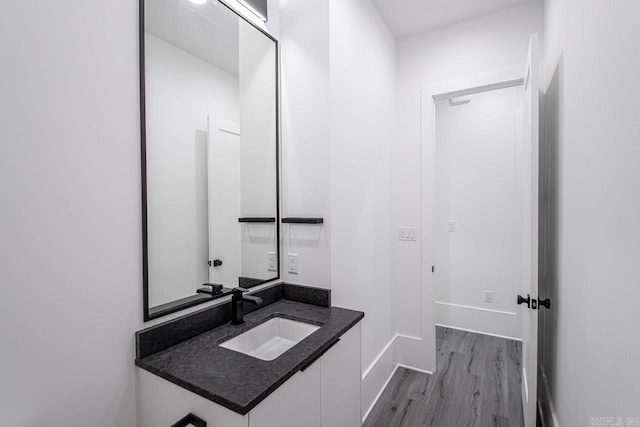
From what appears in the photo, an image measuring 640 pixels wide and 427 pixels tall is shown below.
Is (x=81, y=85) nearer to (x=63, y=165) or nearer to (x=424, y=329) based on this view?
(x=63, y=165)

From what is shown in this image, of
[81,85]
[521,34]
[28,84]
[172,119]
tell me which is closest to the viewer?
[28,84]

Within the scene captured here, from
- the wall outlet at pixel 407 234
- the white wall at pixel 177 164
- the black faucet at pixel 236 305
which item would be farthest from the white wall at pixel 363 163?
the white wall at pixel 177 164

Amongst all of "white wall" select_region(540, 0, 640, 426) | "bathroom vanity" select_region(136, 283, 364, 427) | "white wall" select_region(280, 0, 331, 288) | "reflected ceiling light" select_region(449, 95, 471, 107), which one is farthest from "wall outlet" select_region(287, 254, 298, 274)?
"reflected ceiling light" select_region(449, 95, 471, 107)

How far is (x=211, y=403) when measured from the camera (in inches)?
37.2

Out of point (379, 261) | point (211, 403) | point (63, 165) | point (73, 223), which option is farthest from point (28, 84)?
point (379, 261)

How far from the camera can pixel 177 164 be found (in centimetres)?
128

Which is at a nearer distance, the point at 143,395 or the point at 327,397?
the point at 143,395

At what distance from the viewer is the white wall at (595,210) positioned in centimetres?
75

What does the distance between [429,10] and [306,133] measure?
4.82ft

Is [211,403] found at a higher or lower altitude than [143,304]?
lower

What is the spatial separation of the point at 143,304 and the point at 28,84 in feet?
2.61

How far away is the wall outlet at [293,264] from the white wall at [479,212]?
7.31 feet

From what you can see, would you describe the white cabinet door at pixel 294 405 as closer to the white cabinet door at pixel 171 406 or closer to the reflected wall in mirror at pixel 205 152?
the white cabinet door at pixel 171 406

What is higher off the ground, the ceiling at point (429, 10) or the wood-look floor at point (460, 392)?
the ceiling at point (429, 10)
